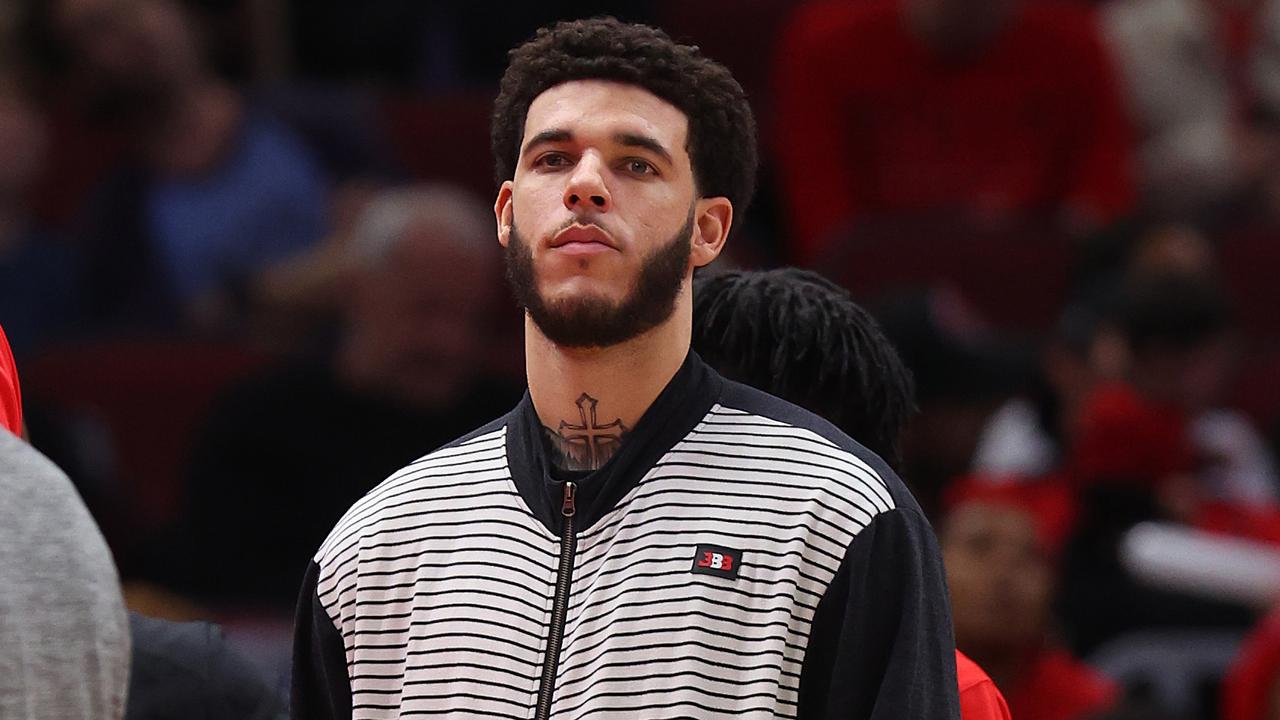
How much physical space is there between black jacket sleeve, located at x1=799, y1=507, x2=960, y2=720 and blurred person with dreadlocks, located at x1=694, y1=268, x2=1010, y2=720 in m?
0.34

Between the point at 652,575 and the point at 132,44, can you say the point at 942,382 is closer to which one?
the point at 132,44

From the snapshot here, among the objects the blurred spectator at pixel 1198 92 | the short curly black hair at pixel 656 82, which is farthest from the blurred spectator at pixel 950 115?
the short curly black hair at pixel 656 82

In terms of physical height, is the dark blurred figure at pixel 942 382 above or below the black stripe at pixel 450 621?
above

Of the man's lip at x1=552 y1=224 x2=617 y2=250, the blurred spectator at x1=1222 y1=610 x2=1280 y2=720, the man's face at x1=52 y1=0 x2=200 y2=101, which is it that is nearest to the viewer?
the man's lip at x1=552 y1=224 x2=617 y2=250

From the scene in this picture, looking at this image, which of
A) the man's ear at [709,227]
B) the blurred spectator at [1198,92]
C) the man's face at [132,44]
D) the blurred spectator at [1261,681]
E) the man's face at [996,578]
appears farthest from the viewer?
the blurred spectator at [1198,92]

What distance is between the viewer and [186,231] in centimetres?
625

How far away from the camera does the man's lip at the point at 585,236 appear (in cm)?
234

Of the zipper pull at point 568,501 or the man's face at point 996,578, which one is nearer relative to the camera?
the zipper pull at point 568,501

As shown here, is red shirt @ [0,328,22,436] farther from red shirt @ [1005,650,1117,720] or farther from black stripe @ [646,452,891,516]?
red shirt @ [1005,650,1117,720]

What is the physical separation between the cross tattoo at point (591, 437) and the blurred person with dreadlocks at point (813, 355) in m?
0.27

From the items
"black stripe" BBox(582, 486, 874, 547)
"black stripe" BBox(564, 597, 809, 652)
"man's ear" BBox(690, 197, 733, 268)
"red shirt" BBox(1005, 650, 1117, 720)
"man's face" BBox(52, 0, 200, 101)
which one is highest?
"man's face" BBox(52, 0, 200, 101)

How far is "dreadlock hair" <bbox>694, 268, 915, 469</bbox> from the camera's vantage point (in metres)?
2.63

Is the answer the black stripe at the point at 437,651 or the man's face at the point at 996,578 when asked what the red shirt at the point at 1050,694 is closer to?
the man's face at the point at 996,578

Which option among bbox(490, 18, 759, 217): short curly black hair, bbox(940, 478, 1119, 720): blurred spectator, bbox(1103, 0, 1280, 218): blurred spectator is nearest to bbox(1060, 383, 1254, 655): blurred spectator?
bbox(940, 478, 1119, 720): blurred spectator
